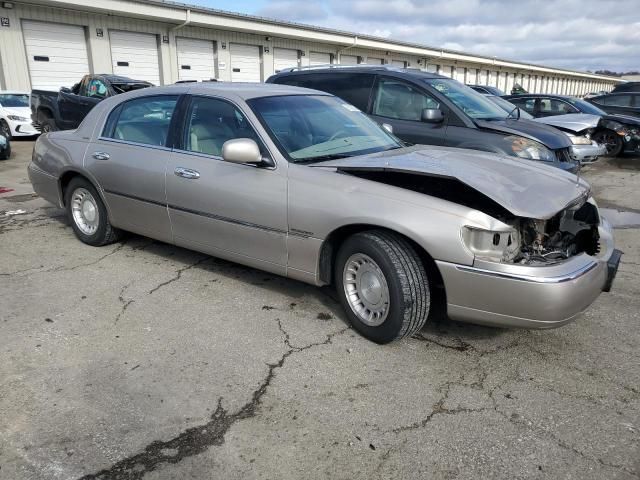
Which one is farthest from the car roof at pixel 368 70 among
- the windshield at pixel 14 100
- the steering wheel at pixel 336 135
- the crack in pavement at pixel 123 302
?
the windshield at pixel 14 100

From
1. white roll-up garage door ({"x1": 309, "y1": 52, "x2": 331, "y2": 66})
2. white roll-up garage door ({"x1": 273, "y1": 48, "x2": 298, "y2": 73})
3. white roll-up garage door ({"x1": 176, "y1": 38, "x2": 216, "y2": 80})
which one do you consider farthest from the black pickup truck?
white roll-up garage door ({"x1": 309, "y1": 52, "x2": 331, "y2": 66})

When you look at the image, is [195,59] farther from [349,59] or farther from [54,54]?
[349,59]

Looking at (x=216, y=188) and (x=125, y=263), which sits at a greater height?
(x=216, y=188)

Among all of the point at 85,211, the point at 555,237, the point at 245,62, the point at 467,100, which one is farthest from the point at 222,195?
the point at 245,62

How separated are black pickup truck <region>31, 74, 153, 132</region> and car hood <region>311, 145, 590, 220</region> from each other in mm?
11259

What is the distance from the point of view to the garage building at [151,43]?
1619 centimetres

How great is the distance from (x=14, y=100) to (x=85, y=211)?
11.1m

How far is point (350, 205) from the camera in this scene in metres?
3.36

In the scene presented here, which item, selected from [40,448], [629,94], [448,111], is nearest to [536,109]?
[629,94]

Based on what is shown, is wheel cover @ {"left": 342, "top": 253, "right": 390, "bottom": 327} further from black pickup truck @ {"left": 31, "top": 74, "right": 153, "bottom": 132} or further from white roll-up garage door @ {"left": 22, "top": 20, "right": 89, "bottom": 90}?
white roll-up garage door @ {"left": 22, "top": 20, "right": 89, "bottom": 90}

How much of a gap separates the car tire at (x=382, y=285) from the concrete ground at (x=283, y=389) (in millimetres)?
169

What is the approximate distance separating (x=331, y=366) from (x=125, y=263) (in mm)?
2624

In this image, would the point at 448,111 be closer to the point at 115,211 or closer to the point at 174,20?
the point at 115,211

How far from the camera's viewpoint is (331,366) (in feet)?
10.5
